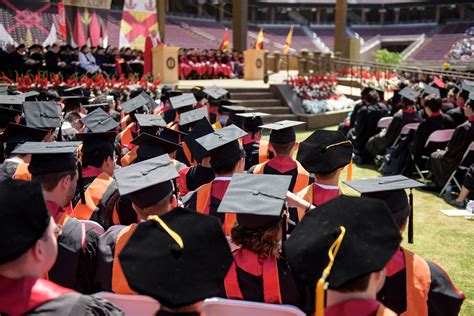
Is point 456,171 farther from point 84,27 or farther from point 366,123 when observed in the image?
point 84,27

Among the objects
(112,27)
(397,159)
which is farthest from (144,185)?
(112,27)

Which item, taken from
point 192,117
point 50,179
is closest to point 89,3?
point 192,117

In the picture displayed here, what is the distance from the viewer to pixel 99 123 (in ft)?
17.1

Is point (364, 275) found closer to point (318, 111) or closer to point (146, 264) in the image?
point (146, 264)

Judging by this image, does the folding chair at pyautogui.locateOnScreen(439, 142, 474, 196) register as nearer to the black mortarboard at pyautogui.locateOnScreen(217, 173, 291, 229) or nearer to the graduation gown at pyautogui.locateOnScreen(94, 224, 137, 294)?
the black mortarboard at pyautogui.locateOnScreen(217, 173, 291, 229)

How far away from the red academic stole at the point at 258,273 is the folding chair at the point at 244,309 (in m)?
0.24

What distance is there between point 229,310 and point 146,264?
0.61m

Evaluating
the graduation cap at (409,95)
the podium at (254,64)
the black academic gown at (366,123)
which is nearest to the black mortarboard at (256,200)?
the graduation cap at (409,95)

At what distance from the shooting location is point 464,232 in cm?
548

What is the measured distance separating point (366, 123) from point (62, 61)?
9.34 metres

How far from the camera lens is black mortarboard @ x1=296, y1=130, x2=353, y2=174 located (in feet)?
11.6

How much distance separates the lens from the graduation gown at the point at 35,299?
161cm

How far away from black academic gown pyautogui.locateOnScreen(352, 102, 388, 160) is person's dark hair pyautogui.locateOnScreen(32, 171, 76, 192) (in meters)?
7.50

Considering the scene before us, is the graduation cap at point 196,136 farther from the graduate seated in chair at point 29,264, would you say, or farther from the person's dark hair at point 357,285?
the person's dark hair at point 357,285
